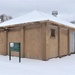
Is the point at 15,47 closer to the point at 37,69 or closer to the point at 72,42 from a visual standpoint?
the point at 37,69

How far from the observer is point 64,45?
14.8m

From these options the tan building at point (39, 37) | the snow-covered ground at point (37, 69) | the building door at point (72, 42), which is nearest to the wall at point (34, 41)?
the tan building at point (39, 37)

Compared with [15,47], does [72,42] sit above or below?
above

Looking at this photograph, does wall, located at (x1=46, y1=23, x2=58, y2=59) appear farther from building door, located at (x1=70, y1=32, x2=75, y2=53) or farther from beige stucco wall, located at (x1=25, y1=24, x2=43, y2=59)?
building door, located at (x1=70, y1=32, x2=75, y2=53)

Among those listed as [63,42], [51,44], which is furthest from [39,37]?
[63,42]

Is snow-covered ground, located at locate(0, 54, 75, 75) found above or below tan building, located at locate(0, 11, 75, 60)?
below

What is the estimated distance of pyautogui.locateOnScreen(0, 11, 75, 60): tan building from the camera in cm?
1198

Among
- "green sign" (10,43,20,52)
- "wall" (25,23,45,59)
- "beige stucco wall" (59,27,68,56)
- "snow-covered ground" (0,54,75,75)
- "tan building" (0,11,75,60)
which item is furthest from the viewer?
"beige stucco wall" (59,27,68,56)

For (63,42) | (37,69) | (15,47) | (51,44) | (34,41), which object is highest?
(34,41)

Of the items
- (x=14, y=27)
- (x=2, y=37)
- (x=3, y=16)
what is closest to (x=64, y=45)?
(x=14, y=27)

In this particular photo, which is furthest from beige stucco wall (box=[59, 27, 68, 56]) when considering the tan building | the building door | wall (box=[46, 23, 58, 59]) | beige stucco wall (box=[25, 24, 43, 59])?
beige stucco wall (box=[25, 24, 43, 59])

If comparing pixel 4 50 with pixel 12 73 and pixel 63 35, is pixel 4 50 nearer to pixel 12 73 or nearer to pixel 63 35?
pixel 63 35

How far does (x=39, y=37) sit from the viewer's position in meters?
12.4

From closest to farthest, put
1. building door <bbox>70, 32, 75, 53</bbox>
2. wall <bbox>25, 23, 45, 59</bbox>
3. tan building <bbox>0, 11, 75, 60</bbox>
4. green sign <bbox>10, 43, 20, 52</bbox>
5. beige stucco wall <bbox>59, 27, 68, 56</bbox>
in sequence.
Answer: green sign <bbox>10, 43, 20, 52</bbox>, tan building <bbox>0, 11, 75, 60</bbox>, wall <bbox>25, 23, 45, 59</bbox>, beige stucco wall <bbox>59, 27, 68, 56</bbox>, building door <bbox>70, 32, 75, 53</bbox>
